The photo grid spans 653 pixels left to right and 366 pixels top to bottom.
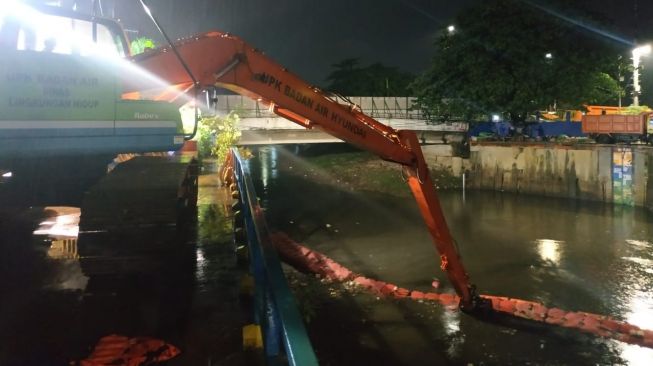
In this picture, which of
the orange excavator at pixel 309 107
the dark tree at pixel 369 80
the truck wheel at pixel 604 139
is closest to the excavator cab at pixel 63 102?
the orange excavator at pixel 309 107

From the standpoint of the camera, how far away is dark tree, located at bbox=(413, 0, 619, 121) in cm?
2723

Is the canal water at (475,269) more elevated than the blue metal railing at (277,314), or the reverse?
the blue metal railing at (277,314)

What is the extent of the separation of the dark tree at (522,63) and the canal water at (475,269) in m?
5.71

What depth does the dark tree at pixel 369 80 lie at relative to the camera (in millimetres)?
57156

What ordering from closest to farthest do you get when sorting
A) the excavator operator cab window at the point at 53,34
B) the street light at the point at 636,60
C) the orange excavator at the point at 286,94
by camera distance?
the excavator operator cab window at the point at 53,34 < the orange excavator at the point at 286,94 < the street light at the point at 636,60

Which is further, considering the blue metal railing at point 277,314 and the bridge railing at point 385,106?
the bridge railing at point 385,106

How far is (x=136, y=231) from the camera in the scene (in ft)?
18.4

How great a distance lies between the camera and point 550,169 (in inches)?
1024

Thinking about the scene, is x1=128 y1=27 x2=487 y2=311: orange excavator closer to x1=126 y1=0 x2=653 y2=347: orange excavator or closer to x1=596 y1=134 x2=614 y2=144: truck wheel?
x1=126 y1=0 x2=653 y2=347: orange excavator

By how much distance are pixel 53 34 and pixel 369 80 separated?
189 feet

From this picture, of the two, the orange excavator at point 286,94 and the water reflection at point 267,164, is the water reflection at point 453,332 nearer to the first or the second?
the orange excavator at point 286,94

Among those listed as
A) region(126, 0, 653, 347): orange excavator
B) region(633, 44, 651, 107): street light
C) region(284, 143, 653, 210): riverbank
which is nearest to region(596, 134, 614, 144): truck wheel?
region(284, 143, 653, 210): riverbank

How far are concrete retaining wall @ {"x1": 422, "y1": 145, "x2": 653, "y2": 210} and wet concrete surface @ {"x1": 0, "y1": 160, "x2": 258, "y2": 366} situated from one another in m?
21.4

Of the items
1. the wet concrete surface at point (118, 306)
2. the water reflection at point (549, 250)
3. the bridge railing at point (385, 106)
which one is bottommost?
the water reflection at point (549, 250)
